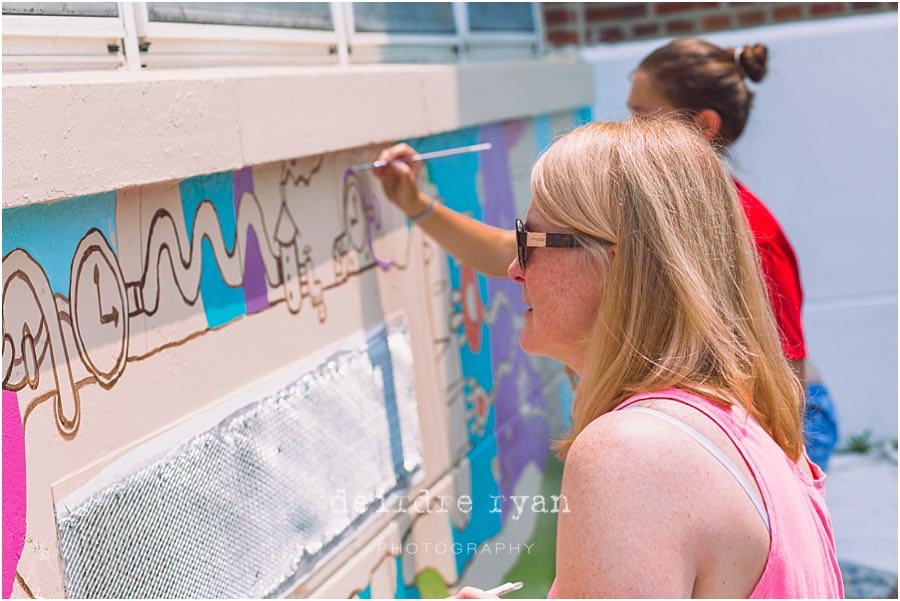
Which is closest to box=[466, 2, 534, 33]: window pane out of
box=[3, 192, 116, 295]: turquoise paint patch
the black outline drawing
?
the black outline drawing

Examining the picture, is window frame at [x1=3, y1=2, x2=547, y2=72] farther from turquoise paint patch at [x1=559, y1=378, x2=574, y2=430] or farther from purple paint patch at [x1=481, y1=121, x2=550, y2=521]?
turquoise paint patch at [x1=559, y1=378, x2=574, y2=430]

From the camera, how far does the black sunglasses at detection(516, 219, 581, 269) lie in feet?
5.60

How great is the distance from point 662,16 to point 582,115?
849 millimetres

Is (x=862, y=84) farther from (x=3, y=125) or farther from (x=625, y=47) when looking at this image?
(x=3, y=125)

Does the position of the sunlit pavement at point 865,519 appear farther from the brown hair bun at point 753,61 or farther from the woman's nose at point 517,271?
the woman's nose at point 517,271

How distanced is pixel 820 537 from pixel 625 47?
4608 millimetres

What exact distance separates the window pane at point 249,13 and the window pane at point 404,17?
0.73 feet

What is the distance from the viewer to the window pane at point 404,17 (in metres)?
3.48

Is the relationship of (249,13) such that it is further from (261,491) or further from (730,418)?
(730,418)

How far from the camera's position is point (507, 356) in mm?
4328

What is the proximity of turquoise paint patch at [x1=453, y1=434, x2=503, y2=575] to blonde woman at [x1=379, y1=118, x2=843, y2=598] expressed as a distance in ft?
6.35

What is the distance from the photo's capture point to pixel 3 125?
1.75 metres

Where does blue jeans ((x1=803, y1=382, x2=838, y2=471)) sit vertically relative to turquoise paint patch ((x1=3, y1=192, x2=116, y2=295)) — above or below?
below

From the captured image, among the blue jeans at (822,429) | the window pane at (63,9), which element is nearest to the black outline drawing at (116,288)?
the window pane at (63,9)
